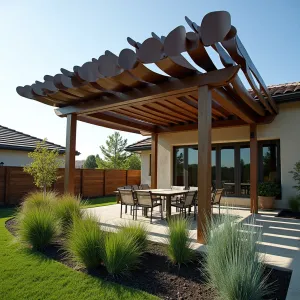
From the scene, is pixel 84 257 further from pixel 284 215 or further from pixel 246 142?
pixel 246 142

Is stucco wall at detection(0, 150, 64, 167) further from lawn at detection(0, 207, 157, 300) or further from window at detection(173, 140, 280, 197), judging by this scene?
lawn at detection(0, 207, 157, 300)

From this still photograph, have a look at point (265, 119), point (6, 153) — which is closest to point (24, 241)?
point (265, 119)

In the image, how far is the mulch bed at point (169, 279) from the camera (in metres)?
3.24

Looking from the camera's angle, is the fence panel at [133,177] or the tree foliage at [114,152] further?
the tree foliage at [114,152]

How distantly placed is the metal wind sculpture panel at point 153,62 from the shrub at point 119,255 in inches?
116

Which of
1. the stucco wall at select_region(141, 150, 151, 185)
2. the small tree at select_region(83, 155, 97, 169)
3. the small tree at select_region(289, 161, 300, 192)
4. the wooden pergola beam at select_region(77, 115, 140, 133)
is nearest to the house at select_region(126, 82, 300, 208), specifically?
the small tree at select_region(289, 161, 300, 192)

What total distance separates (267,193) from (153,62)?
24.0 ft

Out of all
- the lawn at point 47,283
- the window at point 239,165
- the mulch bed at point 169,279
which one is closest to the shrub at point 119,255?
the mulch bed at point 169,279

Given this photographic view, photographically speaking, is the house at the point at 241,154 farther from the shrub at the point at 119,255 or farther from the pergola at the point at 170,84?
the shrub at the point at 119,255

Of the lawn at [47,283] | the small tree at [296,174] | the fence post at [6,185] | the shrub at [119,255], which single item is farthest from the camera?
the fence post at [6,185]

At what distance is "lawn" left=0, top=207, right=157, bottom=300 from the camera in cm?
322

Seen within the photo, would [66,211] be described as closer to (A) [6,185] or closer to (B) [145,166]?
(A) [6,185]

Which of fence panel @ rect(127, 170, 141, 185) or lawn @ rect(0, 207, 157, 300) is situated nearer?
lawn @ rect(0, 207, 157, 300)

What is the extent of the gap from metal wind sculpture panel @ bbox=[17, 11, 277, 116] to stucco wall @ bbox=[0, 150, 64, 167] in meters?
9.07
